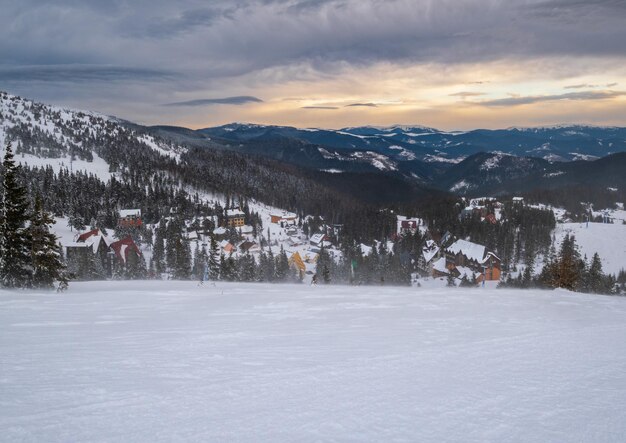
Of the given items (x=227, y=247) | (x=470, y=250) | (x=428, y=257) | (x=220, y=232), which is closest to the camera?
(x=227, y=247)

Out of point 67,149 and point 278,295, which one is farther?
point 67,149

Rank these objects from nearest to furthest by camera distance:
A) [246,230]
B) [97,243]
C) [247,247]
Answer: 1. [97,243]
2. [247,247]
3. [246,230]

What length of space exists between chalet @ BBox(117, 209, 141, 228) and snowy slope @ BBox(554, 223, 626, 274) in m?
127

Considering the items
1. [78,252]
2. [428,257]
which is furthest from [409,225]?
[78,252]

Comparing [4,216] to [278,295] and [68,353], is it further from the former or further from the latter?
[68,353]

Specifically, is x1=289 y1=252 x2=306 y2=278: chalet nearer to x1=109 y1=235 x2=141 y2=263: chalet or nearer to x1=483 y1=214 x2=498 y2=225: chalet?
x1=109 y1=235 x2=141 y2=263: chalet

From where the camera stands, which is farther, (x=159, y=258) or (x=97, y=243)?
(x=97, y=243)

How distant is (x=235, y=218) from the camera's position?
129m

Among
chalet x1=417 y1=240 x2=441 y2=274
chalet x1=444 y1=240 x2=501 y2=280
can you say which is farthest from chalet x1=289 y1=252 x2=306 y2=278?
chalet x1=444 y1=240 x2=501 y2=280

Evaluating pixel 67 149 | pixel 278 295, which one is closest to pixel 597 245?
pixel 278 295

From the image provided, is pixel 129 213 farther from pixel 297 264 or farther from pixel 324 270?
pixel 324 270

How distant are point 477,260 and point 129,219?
307 ft

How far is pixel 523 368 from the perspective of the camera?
5.67m

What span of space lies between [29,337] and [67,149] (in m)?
226
